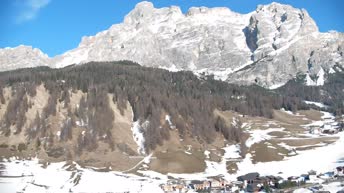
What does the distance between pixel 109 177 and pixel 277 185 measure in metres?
61.9

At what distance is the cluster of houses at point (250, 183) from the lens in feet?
514

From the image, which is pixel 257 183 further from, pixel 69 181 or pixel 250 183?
pixel 69 181

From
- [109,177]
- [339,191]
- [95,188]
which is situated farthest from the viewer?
[109,177]

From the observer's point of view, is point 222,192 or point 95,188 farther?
point 95,188

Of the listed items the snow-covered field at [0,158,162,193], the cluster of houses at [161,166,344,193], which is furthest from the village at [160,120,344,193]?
the snow-covered field at [0,158,162,193]

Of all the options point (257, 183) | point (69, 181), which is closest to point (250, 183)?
point (257, 183)

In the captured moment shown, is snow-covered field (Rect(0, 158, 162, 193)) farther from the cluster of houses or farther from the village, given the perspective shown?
the village

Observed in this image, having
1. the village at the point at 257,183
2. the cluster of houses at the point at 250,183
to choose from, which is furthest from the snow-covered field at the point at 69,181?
the village at the point at 257,183

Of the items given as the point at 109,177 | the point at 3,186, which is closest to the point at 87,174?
the point at 109,177

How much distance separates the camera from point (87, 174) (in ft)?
620

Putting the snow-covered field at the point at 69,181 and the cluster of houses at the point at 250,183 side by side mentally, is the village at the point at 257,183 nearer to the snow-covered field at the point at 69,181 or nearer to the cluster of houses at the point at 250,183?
the cluster of houses at the point at 250,183

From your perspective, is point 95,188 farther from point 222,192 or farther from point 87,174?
point 222,192

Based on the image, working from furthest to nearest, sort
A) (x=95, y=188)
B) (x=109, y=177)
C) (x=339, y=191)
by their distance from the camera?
1. (x=109, y=177)
2. (x=95, y=188)
3. (x=339, y=191)

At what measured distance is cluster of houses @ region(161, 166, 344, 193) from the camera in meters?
157
